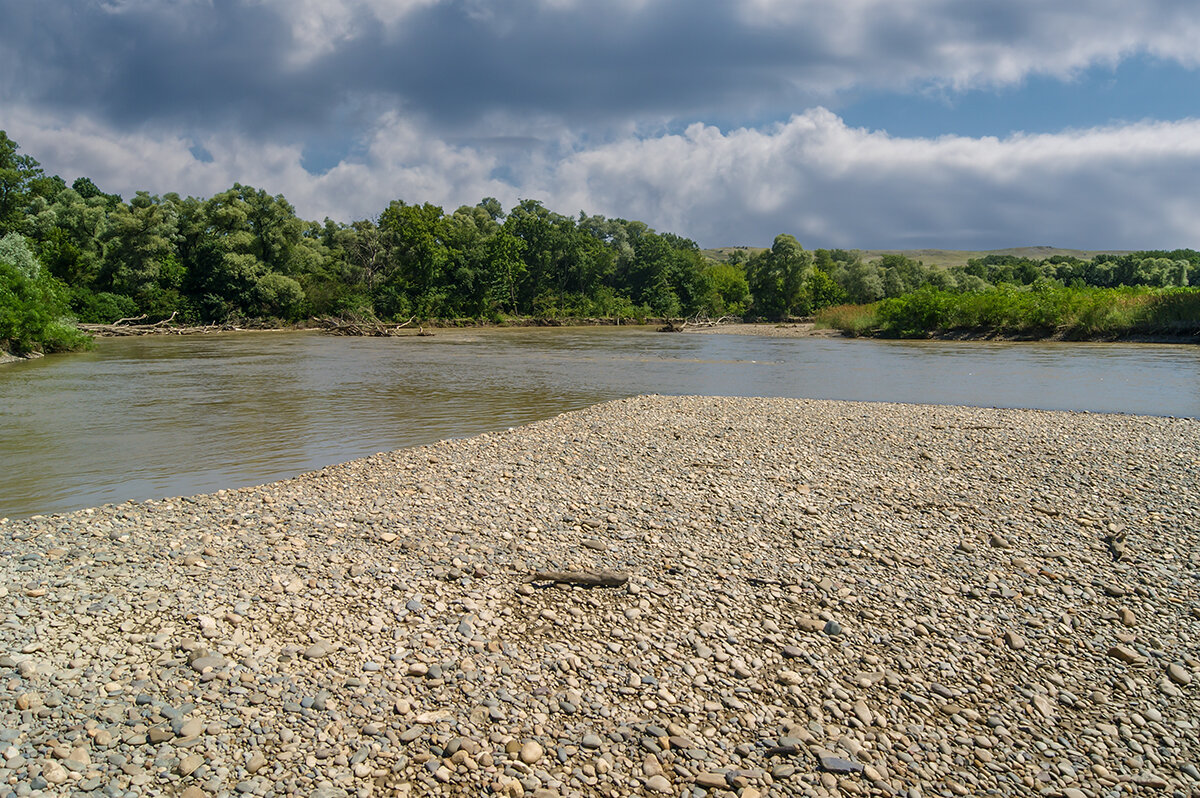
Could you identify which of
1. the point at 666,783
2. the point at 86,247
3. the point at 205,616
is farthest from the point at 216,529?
the point at 86,247

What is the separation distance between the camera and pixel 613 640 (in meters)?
5.72

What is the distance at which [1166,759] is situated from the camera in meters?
4.42

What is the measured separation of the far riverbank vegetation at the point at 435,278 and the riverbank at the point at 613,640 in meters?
30.1

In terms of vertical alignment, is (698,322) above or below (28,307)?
above

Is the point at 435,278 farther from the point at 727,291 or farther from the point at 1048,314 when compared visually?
the point at 1048,314

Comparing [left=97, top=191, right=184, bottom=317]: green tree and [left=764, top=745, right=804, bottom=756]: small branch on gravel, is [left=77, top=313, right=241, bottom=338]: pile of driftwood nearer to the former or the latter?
[left=97, top=191, right=184, bottom=317]: green tree

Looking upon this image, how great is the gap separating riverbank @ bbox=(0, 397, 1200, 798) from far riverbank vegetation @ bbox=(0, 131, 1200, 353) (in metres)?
30.1

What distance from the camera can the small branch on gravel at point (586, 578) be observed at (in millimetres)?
6648

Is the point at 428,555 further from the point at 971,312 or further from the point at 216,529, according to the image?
the point at 971,312

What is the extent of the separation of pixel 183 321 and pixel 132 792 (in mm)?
68686

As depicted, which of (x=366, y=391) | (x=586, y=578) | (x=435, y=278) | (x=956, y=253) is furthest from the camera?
(x=956, y=253)

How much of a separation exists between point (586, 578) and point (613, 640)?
100 centimetres

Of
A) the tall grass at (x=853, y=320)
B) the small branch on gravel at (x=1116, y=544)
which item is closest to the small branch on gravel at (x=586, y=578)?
the small branch on gravel at (x=1116, y=544)

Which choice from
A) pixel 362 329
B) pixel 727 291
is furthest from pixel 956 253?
pixel 362 329
